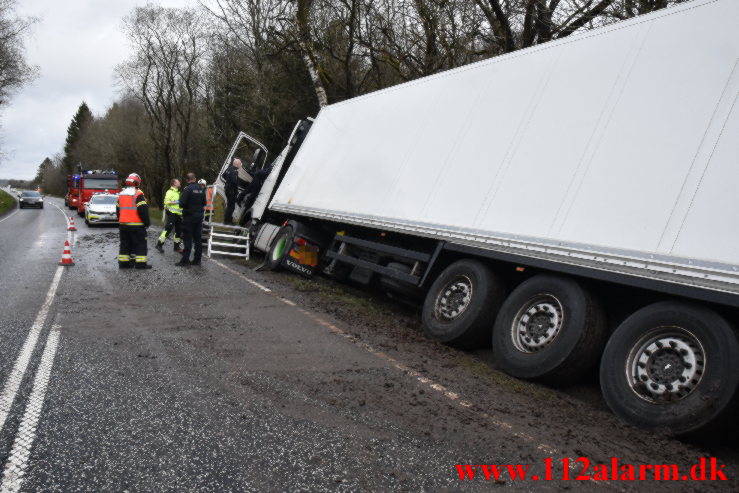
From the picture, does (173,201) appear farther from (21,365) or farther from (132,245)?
(21,365)

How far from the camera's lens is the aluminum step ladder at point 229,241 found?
12.1 metres

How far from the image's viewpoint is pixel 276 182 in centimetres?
1158

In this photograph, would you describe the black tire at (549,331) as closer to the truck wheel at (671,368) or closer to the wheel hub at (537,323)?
the wheel hub at (537,323)

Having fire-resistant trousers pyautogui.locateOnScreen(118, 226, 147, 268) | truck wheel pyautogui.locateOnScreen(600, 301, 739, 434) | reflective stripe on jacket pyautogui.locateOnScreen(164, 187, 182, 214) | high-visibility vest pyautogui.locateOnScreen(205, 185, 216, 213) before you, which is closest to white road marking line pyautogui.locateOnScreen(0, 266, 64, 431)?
fire-resistant trousers pyautogui.locateOnScreen(118, 226, 147, 268)

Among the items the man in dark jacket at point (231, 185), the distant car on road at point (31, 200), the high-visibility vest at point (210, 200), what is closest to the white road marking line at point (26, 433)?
the man in dark jacket at point (231, 185)

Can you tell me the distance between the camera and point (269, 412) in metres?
3.77

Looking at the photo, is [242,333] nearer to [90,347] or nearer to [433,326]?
[90,347]

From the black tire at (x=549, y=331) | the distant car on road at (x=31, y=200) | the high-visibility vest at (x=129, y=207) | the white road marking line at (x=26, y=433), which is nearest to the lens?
the white road marking line at (x=26, y=433)

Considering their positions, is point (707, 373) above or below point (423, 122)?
below

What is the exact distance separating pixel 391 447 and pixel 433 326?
284cm

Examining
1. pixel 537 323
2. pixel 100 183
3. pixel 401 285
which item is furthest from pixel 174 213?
pixel 100 183

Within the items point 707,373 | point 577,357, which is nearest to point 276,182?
point 577,357

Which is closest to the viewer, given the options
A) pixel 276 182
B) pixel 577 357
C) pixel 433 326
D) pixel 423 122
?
pixel 577 357

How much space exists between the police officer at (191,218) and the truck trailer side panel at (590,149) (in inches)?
172
